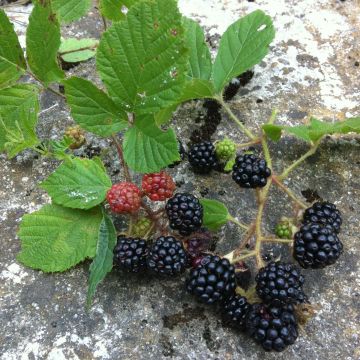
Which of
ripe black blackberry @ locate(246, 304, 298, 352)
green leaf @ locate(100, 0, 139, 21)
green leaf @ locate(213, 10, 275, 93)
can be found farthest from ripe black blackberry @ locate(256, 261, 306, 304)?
green leaf @ locate(100, 0, 139, 21)

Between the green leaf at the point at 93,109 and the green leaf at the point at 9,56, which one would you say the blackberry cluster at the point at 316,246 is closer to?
the green leaf at the point at 93,109

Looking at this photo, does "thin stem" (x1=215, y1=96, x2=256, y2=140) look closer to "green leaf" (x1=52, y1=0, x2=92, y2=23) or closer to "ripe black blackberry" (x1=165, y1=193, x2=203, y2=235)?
"ripe black blackberry" (x1=165, y1=193, x2=203, y2=235)

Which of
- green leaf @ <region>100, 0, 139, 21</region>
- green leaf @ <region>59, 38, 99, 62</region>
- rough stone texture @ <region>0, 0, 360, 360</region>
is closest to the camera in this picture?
rough stone texture @ <region>0, 0, 360, 360</region>

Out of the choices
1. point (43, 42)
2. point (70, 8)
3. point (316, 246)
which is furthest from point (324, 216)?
point (70, 8)

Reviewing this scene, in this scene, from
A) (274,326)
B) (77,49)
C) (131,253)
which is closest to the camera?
(274,326)

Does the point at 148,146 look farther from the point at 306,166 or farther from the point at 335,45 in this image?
the point at 335,45

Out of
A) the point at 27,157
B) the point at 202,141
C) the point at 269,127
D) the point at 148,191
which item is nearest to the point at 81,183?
the point at 148,191

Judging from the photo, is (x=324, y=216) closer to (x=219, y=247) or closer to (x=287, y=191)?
(x=287, y=191)
